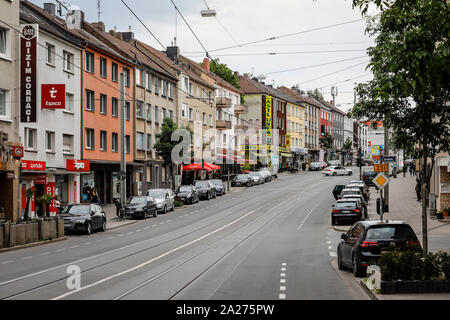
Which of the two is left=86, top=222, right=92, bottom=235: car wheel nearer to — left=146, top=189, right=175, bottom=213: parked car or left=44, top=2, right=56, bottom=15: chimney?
left=146, top=189, right=175, bottom=213: parked car

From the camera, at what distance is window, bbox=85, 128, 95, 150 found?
150 feet

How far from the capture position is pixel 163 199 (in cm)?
4375

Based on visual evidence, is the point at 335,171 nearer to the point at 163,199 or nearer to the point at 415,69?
the point at 163,199

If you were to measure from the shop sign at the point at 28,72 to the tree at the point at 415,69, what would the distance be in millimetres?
20190

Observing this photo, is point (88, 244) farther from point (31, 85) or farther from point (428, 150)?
point (428, 150)

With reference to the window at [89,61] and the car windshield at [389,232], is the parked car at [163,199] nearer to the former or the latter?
the window at [89,61]

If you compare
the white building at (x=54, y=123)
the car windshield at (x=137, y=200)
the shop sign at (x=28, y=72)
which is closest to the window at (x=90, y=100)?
the white building at (x=54, y=123)

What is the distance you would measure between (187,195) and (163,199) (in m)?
6.29

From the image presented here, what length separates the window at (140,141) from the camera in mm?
55188

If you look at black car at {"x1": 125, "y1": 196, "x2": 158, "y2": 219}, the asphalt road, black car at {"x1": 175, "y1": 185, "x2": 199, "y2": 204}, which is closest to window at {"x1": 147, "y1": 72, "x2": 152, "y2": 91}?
black car at {"x1": 175, "y1": 185, "x2": 199, "y2": 204}

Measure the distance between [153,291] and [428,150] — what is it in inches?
326
